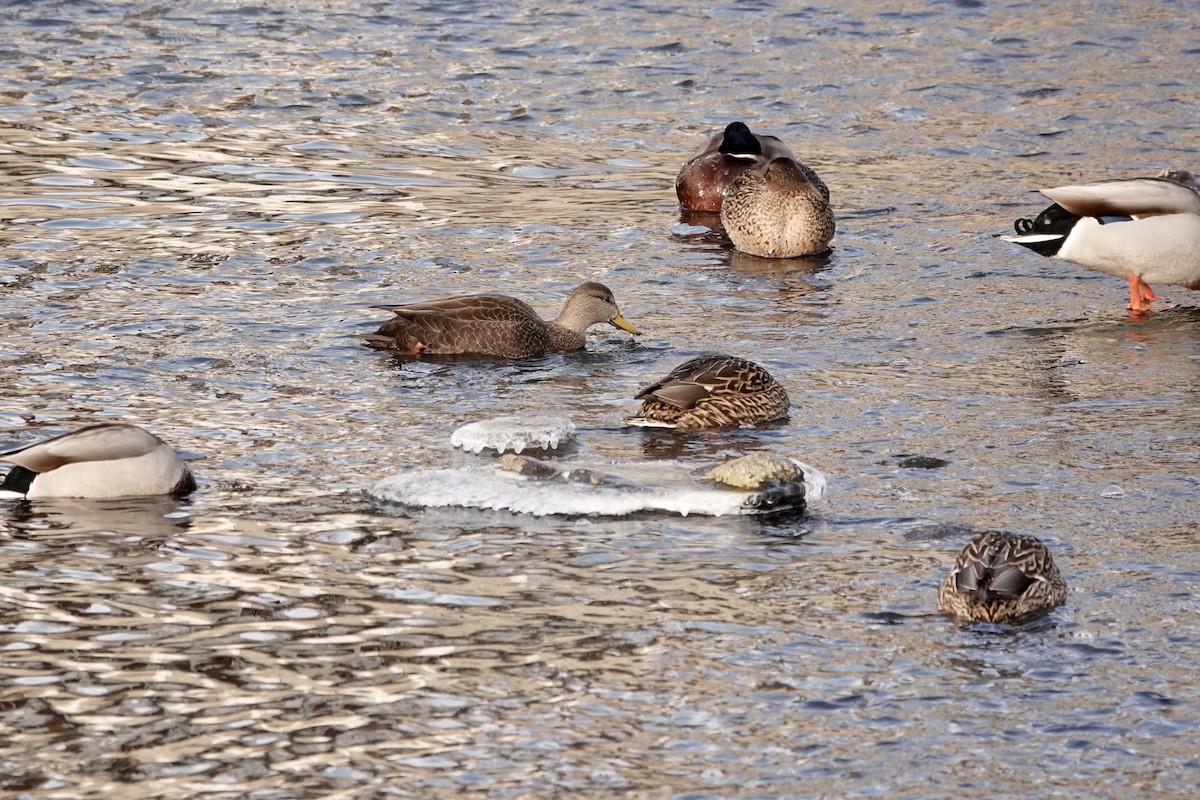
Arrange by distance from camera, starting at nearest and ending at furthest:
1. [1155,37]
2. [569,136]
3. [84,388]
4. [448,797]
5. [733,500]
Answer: [448,797] → [733,500] → [84,388] → [569,136] → [1155,37]

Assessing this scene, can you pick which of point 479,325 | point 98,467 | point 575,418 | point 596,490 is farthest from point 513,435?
point 479,325

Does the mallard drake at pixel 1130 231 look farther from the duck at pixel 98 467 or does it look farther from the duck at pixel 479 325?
the duck at pixel 98 467

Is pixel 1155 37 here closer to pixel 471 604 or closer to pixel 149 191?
pixel 149 191

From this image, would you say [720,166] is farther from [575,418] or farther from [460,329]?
[575,418]

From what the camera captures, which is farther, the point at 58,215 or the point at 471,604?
the point at 58,215

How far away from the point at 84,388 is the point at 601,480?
10.4ft

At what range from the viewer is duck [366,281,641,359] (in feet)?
36.7

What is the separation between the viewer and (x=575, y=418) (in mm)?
9914

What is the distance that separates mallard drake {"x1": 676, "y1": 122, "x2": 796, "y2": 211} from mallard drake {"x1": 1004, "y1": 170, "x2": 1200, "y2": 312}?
3.27 meters

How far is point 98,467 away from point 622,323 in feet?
13.0

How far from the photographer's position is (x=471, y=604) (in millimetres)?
7113

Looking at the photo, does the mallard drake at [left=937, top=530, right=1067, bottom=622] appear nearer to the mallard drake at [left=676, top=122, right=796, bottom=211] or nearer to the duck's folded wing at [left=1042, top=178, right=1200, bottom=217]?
the duck's folded wing at [left=1042, top=178, right=1200, bottom=217]

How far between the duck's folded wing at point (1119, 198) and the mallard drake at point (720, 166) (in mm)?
3345

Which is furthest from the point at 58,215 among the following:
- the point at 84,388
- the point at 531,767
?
the point at 531,767
